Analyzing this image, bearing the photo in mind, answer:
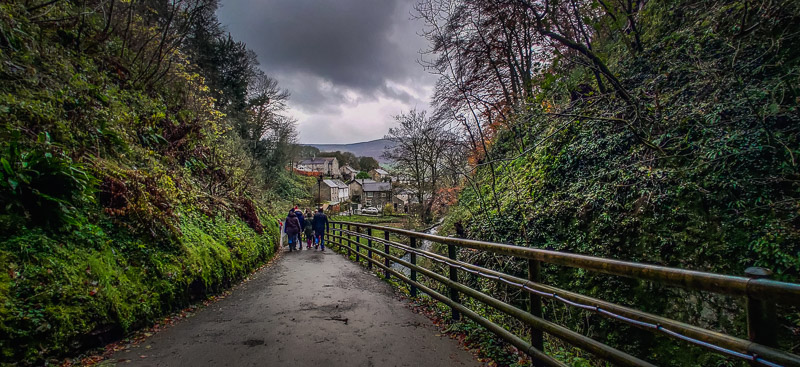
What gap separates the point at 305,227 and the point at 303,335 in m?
10.4

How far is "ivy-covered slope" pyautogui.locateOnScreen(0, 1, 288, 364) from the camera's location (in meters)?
2.90

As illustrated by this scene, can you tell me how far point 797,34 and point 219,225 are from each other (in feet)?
33.8

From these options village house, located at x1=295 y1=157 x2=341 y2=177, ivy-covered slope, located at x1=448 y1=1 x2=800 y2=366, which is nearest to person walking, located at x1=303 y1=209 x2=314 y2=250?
ivy-covered slope, located at x1=448 y1=1 x2=800 y2=366

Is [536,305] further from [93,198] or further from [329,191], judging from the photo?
[329,191]

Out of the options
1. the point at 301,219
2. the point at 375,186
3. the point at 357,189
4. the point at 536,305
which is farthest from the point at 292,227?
the point at 357,189

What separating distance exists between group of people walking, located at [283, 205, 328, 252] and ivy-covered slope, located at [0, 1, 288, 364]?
3.08m

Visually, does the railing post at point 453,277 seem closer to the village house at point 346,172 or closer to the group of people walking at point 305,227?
the group of people walking at point 305,227

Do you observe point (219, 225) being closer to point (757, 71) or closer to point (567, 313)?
point (567, 313)

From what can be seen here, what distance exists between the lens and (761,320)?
1350mm

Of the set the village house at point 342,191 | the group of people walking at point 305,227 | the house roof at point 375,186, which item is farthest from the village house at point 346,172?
the group of people walking at point 305,227

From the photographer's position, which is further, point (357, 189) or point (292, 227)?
point (357, 189)

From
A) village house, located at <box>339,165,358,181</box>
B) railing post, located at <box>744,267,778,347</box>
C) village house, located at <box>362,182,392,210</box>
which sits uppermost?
village house, located at <box>339,165,358,181</box>

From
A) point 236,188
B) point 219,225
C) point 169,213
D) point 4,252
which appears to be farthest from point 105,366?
point 236,188

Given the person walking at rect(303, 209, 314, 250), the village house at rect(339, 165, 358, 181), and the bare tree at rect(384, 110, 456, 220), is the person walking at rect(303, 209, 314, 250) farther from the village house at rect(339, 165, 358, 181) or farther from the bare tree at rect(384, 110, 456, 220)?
the village house at rect(339, 165, 358, 181)
